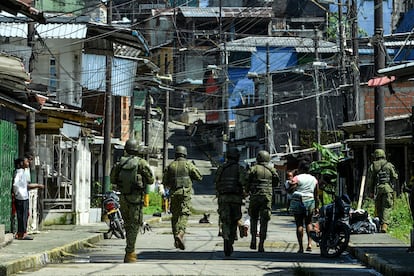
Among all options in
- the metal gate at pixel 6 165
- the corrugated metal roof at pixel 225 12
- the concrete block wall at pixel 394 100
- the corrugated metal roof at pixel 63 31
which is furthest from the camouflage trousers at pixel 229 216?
the corrugated metal roof at pixel 225 12

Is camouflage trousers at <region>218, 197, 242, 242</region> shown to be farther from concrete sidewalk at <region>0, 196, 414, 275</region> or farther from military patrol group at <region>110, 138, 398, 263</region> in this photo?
concrete sidewalk at <region>0, 196, 414, 275</region>

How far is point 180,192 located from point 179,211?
39 centimetres

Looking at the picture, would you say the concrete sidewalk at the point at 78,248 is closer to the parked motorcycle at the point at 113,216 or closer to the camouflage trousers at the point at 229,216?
the parked motorcycle at the point at 113,216

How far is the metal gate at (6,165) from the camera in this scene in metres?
20.2

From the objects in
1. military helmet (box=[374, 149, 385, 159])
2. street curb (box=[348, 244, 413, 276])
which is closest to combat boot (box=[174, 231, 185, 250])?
street curb (box=[348, 244, 413, 276])

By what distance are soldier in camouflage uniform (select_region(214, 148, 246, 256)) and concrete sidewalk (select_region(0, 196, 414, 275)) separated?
2.46 meters

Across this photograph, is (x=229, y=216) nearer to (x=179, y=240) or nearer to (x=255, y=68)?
(x=179, y=240)

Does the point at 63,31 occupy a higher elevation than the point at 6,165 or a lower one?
higher

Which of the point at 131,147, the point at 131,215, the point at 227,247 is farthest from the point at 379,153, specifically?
the point at 131,215

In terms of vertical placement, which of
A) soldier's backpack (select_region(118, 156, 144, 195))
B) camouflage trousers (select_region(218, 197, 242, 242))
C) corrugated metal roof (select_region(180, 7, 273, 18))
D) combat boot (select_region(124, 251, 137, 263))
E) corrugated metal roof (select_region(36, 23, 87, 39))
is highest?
corrugated metal roof (select_region(180, 7, 273, 18))

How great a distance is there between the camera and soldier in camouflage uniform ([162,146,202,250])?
19.0 m

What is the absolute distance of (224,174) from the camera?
18.5 meters

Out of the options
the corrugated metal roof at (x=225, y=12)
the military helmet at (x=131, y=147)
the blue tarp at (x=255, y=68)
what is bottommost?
the military helmet at (x=131, y=147)

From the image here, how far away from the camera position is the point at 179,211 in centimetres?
1909
